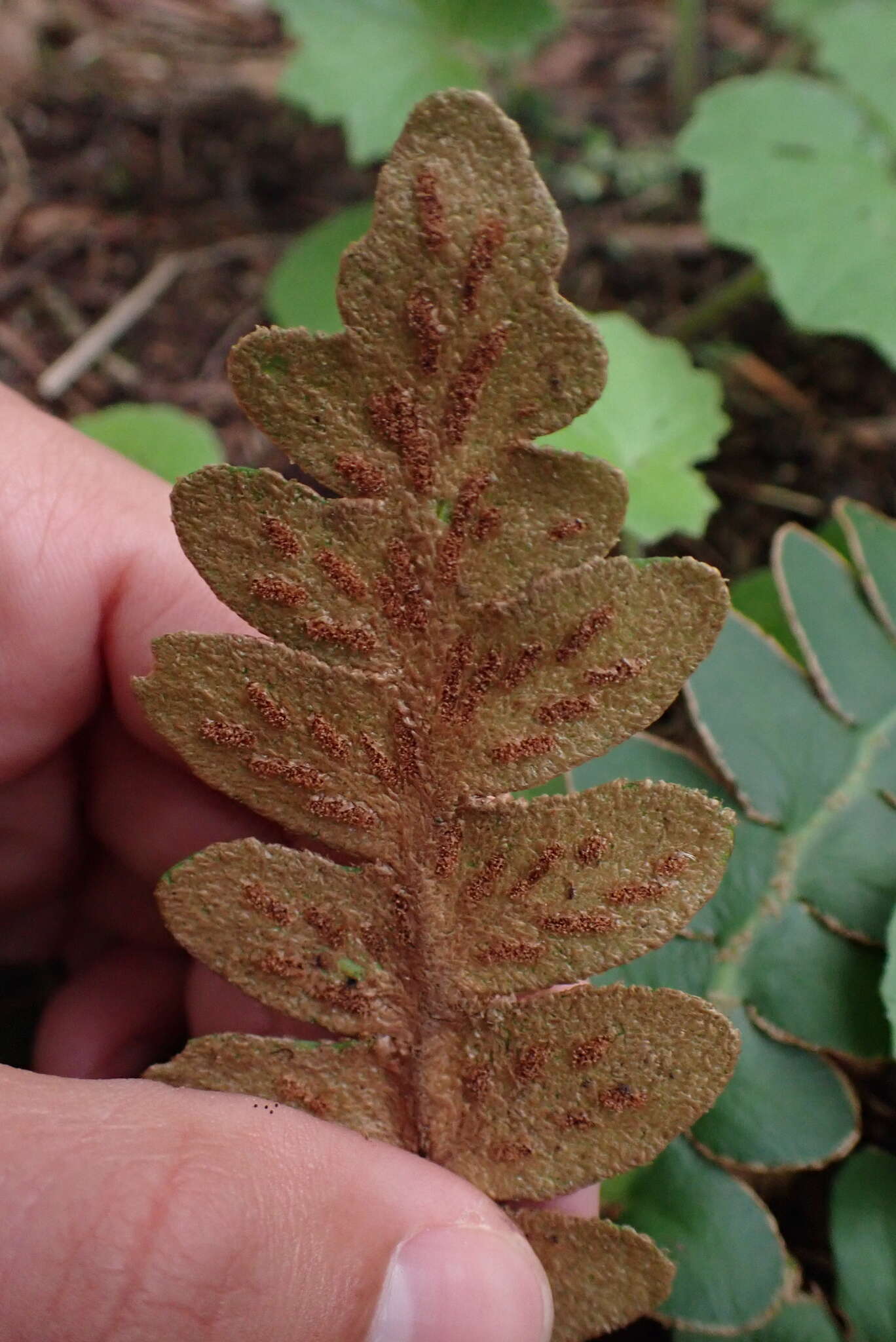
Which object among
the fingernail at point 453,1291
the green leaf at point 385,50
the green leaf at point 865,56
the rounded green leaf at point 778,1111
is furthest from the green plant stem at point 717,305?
the fingernail at point 453,1291

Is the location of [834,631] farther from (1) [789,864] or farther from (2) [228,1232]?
(2) [228,1232]

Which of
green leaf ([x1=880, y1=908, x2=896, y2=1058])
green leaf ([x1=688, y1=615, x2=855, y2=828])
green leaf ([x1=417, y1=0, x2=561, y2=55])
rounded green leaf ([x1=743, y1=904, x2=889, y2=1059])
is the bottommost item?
rounded green leaf ([x1=743, y1=904, x2=889, y2=1059])

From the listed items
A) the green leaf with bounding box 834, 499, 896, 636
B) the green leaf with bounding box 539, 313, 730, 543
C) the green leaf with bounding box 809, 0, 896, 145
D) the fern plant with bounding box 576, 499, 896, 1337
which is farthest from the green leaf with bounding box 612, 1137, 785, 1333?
the green leaf with bounding box 809, 0, 896, 145

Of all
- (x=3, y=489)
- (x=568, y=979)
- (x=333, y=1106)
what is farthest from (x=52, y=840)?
(x=568, y=979)

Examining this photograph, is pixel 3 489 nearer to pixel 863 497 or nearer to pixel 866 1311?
pixel 866 1311

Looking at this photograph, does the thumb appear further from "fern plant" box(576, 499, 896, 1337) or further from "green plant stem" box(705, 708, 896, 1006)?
"green plant stem" box(705, 708, 896, 1006)

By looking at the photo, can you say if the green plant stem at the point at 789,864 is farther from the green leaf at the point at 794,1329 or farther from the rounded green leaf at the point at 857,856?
the green leaf at the point at 794,1329

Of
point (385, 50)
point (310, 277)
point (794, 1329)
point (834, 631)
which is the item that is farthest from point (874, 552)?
point (385, 50)
